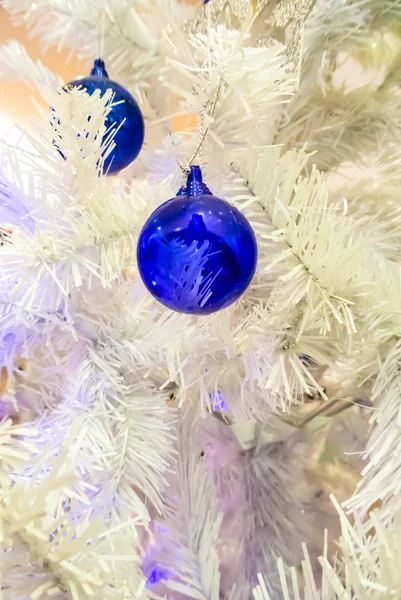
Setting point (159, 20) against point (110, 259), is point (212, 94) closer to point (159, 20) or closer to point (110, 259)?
point (110, 259)

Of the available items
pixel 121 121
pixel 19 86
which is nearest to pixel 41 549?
pixel 121 121

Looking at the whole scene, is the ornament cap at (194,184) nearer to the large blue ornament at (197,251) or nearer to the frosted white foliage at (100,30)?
the large blue ornament at (197,251)

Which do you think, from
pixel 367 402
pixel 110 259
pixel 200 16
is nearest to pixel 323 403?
pixel 367 402

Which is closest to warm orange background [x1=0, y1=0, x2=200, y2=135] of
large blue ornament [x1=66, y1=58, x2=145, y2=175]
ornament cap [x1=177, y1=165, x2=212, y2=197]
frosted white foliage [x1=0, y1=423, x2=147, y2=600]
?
large blue ornament [x1=66, y1=58, x2=145, y2=175]

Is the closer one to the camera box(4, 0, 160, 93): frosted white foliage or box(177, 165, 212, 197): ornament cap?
box(177, 165, 212, 197): ornament cap

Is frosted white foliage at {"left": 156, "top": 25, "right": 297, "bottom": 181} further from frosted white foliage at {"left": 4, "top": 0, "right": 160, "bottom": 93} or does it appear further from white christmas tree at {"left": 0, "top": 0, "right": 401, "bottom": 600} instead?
frosted white foliage at {"left": 4, "top": 0, "right": 160, "bottom": 93}

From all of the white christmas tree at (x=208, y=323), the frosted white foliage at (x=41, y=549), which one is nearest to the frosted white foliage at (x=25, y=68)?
the white christmas tree at (x=208, y=323)

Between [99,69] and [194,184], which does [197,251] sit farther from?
[99,69]
